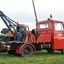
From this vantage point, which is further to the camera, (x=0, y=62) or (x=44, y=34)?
(x=44, y=34)

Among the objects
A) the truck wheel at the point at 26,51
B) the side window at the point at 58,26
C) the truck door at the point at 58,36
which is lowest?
the truck wheel at the point at 26,51

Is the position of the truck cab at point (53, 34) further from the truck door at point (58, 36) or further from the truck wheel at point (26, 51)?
the truck wheel at point (26, 51)

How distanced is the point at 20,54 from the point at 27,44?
728 millimetres

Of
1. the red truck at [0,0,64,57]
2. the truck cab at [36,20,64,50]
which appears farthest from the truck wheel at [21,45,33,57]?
the truck cab at [36,20,64,50]

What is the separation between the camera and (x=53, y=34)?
65.8 ft

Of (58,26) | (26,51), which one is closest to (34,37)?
(26,51)

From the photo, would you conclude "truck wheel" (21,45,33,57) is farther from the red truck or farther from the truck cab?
the truck cab

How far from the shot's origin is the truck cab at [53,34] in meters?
20.0

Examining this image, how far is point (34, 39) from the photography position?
1948cm

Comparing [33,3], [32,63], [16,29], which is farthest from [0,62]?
[33,3]

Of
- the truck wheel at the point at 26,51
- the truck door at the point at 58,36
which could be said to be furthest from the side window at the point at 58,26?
the truck wheel at the point at 26,51

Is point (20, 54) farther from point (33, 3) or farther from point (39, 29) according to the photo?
point (33, 3)

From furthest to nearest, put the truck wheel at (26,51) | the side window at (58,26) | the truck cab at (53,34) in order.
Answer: the side window at (58,26) < the truck cab at (53,34) < the truck wheel at (26,51)

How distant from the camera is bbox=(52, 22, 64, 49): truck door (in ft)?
65.8
